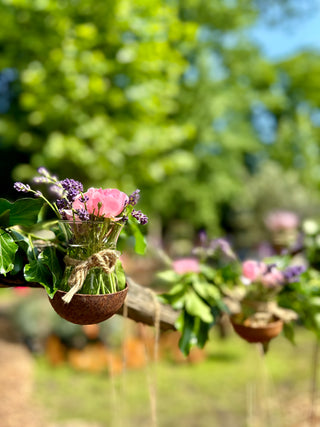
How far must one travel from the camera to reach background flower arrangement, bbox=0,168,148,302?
109 cm

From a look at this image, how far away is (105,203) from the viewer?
1.08 m

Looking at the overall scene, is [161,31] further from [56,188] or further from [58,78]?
[56,188]

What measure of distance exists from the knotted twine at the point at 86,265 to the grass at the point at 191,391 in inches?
104

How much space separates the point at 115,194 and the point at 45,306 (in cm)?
509

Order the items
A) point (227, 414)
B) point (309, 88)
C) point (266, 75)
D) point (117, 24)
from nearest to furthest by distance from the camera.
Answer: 1. point (227, 414)
2. point (117, 24)
3. point (266, 75)
4. point (309, 88)

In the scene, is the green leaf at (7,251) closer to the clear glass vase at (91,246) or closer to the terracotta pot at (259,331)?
the clear glass vase at (91,246)

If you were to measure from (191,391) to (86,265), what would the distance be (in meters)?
4.00

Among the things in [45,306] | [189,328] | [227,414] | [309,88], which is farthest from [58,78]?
[309,88]

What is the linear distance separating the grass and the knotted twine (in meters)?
2.64

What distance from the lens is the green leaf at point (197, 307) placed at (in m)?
1.69

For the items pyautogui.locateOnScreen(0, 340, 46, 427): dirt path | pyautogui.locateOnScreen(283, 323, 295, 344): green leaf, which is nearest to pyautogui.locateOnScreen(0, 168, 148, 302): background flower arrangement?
Result: pyautogui.locateOnScreen(283, 323, 295, 344): green leaf

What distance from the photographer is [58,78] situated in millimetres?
6879

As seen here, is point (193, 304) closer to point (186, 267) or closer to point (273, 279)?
point (186, 267)

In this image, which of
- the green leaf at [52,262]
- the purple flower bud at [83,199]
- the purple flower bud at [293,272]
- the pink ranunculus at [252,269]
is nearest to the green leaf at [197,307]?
the pink ranunculus at [252,269]
